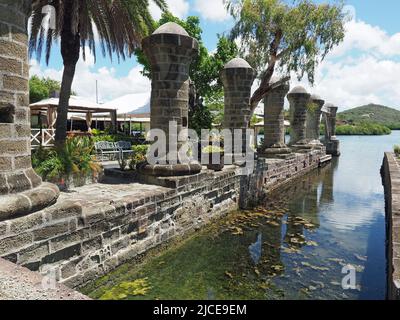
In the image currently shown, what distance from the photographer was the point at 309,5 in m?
13.4

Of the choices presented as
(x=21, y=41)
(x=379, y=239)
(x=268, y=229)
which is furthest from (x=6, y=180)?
(x=379, y=239)

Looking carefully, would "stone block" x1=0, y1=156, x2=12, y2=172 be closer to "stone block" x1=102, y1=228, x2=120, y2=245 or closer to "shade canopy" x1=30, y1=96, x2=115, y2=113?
"stone block" x1=102, y1=228, x2=120, y2=245

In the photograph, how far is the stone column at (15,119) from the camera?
140 inches

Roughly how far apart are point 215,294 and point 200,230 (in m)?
2.70

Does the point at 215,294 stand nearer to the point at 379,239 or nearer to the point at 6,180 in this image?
the point at 6,180

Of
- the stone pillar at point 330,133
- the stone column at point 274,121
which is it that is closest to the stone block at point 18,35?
the stone column at point 274,121

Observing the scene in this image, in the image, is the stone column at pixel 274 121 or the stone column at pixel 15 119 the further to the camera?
the stone column at pixel 274 121

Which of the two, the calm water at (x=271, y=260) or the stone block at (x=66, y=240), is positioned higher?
the stone block at (x=66, y=240)

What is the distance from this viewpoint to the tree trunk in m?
8.98

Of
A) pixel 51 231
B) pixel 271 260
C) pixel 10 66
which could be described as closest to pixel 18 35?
pixel 10 66

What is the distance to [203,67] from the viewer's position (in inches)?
704

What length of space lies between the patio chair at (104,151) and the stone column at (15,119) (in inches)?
283

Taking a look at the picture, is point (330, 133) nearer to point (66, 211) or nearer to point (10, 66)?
point (66, 211)

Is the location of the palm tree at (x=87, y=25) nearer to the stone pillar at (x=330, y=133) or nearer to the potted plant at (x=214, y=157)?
the potted plant at (x=214, y=157)
